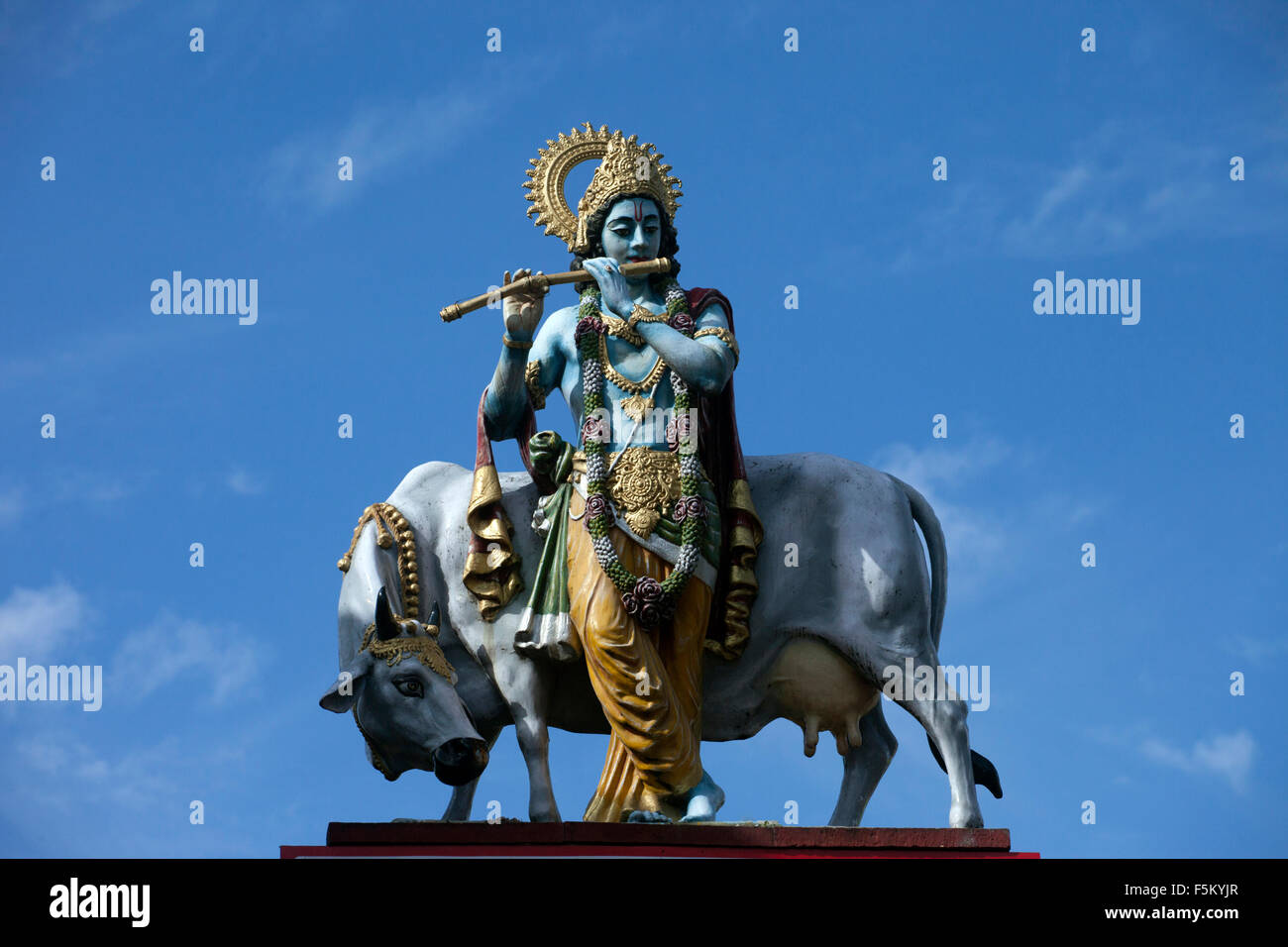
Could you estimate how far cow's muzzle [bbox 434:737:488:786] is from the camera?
11648 mm

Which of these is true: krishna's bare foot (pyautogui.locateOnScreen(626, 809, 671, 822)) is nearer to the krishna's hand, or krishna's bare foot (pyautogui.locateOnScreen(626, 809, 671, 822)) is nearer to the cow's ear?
the cow's ear

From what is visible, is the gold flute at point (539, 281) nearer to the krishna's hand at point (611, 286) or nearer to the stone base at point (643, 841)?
the krishna's hand at point (611, 286)

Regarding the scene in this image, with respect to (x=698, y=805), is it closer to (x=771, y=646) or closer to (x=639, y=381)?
(x=771, y=646)

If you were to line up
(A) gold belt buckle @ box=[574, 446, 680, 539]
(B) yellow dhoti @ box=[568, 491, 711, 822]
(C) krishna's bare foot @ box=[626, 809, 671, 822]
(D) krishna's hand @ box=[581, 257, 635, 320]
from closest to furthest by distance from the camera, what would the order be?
(C) krishna's bare foot @ box=[626, 809, 671, 822]
(B) yellow dhoti @ box=[568, 491, 711, 822]
(A) gold belt buckle @ box=[574, 446, 680, 539]
(D) krishna's hand @ box=[581, 257, 635, 320]

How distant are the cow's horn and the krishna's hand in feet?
6.91

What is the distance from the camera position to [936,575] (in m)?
12.6

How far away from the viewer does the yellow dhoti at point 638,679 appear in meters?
11.8

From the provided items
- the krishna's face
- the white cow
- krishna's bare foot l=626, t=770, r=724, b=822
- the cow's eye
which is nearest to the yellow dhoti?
krishna's bare foot l=626, t=770, r=724, b=822

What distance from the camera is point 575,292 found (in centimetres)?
1274

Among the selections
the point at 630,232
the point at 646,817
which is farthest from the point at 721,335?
the point at 646,817

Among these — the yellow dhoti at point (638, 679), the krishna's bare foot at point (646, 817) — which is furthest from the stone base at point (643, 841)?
the yellow dhoti at point (638, 679)
